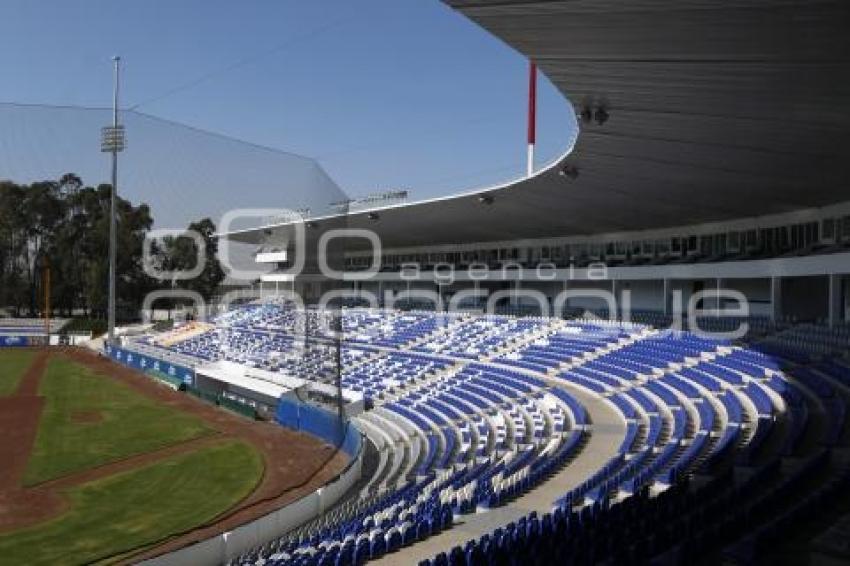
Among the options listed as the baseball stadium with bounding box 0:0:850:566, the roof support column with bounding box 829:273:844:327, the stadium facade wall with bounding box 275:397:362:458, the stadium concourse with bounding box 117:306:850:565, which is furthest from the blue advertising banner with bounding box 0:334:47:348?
the roof support column with bounding box 829:273:844:327

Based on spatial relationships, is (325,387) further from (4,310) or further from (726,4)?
(4,310)

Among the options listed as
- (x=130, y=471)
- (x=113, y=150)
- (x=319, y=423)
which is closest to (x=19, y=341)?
(x=113, y=150)

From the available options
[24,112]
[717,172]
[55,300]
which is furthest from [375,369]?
[55,300]

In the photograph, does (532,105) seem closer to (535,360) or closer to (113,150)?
(535,360)

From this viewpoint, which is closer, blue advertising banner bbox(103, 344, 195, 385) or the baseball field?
the baseball field

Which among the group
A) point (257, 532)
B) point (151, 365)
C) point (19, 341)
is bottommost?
point (19, 341)

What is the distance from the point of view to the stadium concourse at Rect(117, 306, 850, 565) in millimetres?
7934

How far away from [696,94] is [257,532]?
1009 cm

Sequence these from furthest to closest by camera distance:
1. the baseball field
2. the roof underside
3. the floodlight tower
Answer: the floodlight tower
the baseball field
the roof underside

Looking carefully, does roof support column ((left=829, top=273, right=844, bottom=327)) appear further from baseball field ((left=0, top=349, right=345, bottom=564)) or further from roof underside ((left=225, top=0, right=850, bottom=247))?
baseball field ((left=0, top=349, right=345, bottom=564))

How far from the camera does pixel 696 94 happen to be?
11602 millimetres

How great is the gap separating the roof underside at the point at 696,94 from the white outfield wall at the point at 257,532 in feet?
27.7

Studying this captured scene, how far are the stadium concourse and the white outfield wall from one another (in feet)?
0.88

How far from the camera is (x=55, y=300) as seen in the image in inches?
2517
